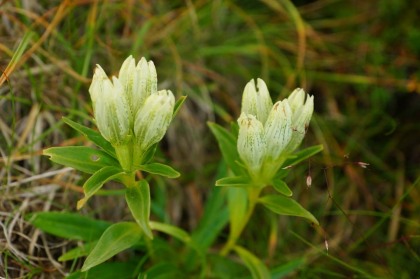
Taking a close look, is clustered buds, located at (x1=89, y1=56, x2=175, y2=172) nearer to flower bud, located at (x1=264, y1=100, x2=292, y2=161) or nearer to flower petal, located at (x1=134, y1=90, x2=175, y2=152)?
flower petal, located at (x1=134, y1=90, x2=175, y2=152)

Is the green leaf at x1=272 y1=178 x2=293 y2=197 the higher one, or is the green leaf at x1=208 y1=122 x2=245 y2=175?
the green leaf at x1=208 y1=122 x2=245 y2=175

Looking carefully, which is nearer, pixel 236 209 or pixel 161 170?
pixel 161 170

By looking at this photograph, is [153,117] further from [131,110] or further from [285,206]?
[285,206]

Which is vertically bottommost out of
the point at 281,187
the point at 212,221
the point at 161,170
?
the point at 212,221

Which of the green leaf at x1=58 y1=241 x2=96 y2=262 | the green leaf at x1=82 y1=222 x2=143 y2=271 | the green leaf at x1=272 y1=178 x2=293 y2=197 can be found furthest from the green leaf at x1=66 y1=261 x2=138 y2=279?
the green leaf at x1=272 y1=178 x2=293 y2=197

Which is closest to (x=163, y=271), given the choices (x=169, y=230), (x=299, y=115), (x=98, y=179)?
(x=169, y=230)

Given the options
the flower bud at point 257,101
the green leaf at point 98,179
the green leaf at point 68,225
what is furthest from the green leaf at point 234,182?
the green leaf at point 68,225

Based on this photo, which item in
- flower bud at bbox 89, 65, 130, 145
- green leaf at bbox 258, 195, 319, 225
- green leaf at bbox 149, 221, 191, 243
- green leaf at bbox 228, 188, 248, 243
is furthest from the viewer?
green leaf at bbox 228, 188, 248, 243
